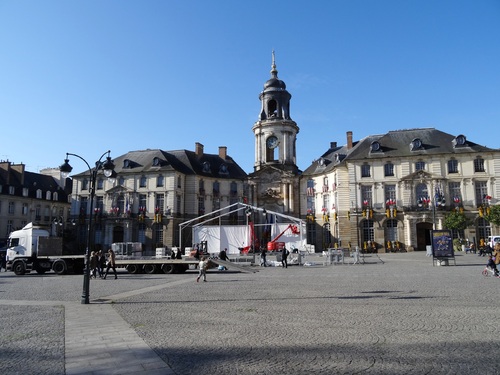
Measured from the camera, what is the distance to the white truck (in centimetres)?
2417

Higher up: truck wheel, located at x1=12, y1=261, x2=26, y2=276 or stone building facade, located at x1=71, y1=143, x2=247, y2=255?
stone building facade, located at x1=71, y1=143, x2=247, y2=255

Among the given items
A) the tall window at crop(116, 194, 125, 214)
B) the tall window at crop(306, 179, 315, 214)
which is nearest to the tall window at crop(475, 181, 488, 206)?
the tall window at crop(306, 179, 315, 214)

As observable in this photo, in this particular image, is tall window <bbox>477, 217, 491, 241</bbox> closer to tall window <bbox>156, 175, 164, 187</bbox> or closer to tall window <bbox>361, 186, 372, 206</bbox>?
tall window <bbox>361, 186, 372, 206</bbox>

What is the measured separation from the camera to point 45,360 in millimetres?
6156

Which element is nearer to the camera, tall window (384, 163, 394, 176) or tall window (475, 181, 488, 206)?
tall window (475, 181, 488, 206)

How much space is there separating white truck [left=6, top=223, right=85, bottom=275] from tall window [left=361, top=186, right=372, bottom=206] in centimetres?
3056

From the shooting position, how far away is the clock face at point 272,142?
55.3 meters

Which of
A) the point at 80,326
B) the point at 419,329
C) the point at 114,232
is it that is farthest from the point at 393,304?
the point at 114,232

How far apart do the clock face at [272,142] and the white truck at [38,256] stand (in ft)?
112

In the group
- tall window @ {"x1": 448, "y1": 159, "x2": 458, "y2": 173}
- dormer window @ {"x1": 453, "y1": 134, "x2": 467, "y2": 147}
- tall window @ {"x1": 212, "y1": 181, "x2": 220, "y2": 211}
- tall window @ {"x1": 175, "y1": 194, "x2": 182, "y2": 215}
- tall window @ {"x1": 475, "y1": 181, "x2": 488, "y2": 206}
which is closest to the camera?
tall window @ {"x1": 475, "y1": 181, "x2": 488, "y2": 206}

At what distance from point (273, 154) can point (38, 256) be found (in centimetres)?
3688

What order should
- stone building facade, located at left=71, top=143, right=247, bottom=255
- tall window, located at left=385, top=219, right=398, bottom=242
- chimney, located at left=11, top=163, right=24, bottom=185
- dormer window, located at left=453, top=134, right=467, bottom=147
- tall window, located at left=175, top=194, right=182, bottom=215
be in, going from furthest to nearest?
chimney, located at left=11, top=163, right=24, bottom=185 → tall window, located at left=175, top=194, right=182, bottom=215 → stone building facade, located at left=71, top=143, right=247, bottom=255 → tall window, located at left=385, top=219, right=398, bottom=242 → dormer window, located at left=453, top=134, right=467, bottom=147

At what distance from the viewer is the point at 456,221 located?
3897cm

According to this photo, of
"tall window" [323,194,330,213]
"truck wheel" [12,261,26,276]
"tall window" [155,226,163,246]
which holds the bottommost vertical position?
"truck wheel" [12,261,26,276]
